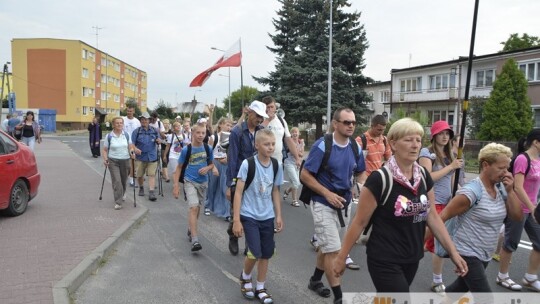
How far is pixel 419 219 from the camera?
118 inches

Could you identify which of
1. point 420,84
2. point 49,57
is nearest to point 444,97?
point 420,84

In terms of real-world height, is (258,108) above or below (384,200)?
above

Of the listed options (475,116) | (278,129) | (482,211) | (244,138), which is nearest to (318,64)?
(475,116)

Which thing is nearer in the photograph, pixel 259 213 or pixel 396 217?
pixel 396 217

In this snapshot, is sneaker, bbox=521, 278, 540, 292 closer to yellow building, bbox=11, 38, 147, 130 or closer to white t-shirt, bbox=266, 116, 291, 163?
white t-shirt, bbox=266, 116, 291, 163

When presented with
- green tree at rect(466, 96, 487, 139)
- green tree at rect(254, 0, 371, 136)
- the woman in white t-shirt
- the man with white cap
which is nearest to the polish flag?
the woman in white t-shirt

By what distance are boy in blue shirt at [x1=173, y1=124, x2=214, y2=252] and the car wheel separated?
3.24 meters

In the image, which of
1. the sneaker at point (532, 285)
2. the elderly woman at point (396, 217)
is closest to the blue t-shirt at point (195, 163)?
the elderly woman at point (396, 217)

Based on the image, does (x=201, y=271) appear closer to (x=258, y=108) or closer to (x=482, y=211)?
(x=258, y=108)

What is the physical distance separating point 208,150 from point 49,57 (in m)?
67.4

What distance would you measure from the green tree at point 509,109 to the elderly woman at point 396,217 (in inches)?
1040

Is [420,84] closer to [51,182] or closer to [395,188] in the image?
[51,182]

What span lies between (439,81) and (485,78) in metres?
4.44

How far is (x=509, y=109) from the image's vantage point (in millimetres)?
26250
